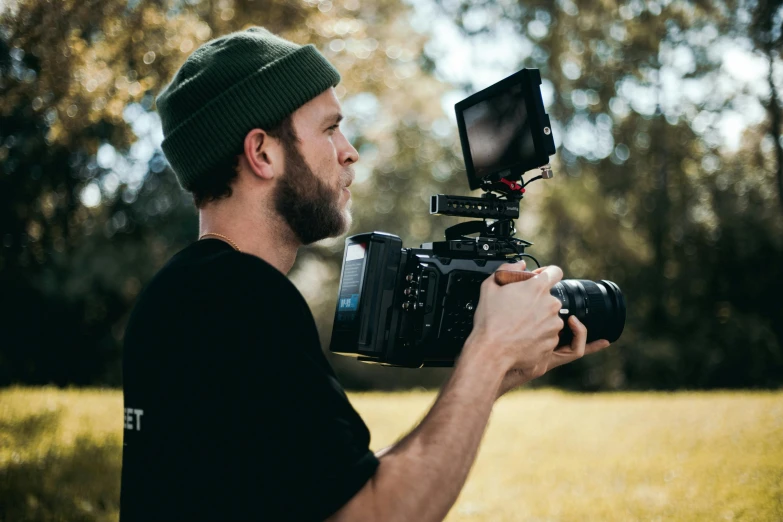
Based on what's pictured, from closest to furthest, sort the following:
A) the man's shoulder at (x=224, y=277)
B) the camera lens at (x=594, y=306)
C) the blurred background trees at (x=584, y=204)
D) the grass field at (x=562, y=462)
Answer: the man's shoulder at (x=224, y=277)
the camera lens at (x=594, y=306)
the grass field at (x=562, y=462)
the blurred background trees at (x=584, y=204)

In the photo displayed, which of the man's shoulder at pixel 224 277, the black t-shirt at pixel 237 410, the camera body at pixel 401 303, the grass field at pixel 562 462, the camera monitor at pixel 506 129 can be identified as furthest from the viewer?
the grass field at pixel 562 462

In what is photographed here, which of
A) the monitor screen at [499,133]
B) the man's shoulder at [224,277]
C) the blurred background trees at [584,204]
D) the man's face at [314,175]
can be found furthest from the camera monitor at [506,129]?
the blurred background trees at [584,204]

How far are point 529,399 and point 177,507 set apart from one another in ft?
29.7

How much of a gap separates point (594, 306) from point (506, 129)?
69cm

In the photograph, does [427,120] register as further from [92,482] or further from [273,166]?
[273,166]

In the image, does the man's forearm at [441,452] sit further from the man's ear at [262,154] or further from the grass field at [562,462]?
the grass field at [562,462]

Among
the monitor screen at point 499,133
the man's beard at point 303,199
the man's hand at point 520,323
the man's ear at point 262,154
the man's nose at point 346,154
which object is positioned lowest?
the man's hand at point 520,323

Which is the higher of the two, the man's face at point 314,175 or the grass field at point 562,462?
the man's face at point 314,175

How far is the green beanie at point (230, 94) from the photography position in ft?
5.39

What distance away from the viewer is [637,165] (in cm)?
1580

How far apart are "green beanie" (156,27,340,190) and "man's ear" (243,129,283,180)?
0.02 meters

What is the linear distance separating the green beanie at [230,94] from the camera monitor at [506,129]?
0.80 m

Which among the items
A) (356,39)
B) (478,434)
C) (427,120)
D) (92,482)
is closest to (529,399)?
(356,39)

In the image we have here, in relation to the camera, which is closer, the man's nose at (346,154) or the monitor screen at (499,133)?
the man's nose at (346,154)
